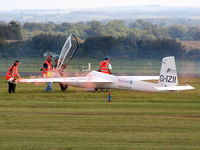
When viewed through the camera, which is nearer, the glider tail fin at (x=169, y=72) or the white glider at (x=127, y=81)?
the glider tail fin at (x=169, y=72)

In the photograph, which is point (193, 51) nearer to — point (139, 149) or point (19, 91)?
point (19, 91)

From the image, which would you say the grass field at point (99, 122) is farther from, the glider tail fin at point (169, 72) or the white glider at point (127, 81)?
the glider tail fin at point (169, 72)

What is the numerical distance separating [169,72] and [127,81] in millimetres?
3038

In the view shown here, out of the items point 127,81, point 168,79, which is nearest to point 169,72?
point 168,79

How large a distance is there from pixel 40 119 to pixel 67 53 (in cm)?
1396

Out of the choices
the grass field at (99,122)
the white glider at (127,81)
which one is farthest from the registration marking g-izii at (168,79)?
the grass field at (99,122)

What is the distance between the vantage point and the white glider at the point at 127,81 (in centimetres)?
2920

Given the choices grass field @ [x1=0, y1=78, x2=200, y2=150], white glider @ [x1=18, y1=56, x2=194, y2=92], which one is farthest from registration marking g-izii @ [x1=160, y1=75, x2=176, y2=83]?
grass field @ [x1=0, y1=78, x2=200, y2=150]

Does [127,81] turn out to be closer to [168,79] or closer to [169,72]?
[168,79]

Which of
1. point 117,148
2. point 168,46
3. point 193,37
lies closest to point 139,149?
point 117,148

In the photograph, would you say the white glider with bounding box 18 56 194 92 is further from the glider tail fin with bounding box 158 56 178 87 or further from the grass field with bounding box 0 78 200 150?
the grass field with bounding box 0 78 200 150

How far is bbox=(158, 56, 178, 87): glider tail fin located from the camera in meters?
29.1

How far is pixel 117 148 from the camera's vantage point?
15.5 m

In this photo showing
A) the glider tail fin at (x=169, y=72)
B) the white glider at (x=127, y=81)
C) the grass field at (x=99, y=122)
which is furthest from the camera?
the white glider at (x=127, y=81)
